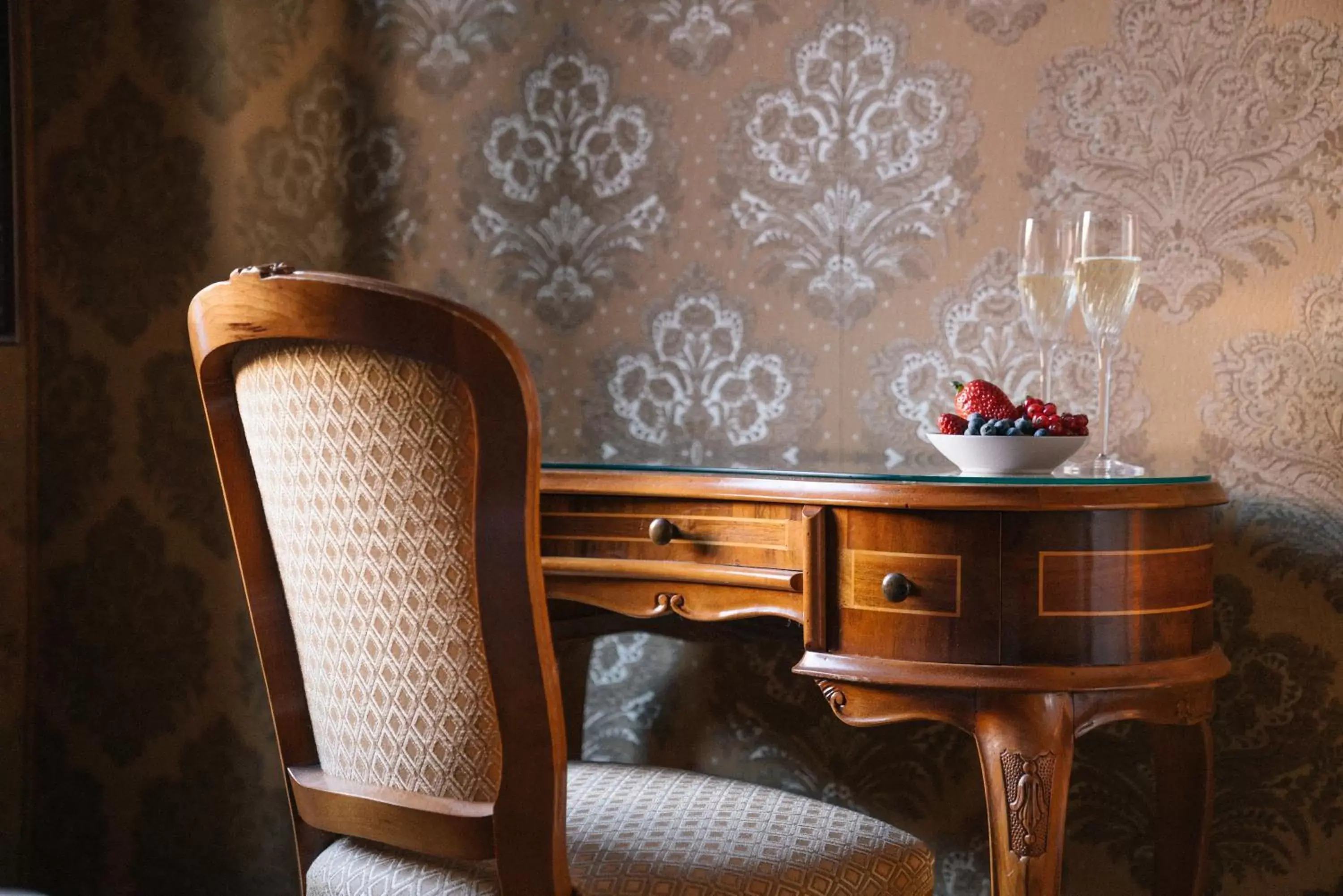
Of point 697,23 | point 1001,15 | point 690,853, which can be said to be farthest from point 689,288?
point 690,853

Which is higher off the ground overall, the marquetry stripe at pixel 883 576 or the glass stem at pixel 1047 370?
the glass stem at pixel 1047 370

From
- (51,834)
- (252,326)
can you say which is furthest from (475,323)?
(51,834)

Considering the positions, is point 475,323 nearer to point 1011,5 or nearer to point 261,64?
point 1011,5

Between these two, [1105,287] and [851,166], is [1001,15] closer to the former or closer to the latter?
[851,166]

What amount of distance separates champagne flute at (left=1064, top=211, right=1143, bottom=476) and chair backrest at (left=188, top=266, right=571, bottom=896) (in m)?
0.80

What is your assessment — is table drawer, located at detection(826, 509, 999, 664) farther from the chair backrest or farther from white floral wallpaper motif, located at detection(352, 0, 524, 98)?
white floral wallpaper motif, located at detection(352, 0, 524, 98)

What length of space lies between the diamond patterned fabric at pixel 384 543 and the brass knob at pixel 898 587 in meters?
0.48

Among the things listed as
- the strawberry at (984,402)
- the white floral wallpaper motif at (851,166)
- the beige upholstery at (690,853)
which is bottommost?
the beige upholstery at (690,853)

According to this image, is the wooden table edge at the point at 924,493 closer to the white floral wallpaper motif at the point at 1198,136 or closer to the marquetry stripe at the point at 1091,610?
the marquetry stripe at the point at 1091,610

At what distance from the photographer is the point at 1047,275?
1.59 metres

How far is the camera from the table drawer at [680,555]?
1.44 meters

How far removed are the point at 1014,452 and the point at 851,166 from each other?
70 cm

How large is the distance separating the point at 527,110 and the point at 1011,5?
2.72 feet

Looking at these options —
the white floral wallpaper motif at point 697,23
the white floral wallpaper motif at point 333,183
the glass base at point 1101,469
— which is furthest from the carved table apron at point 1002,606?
the white floral wallpaper motif at point 333,183
